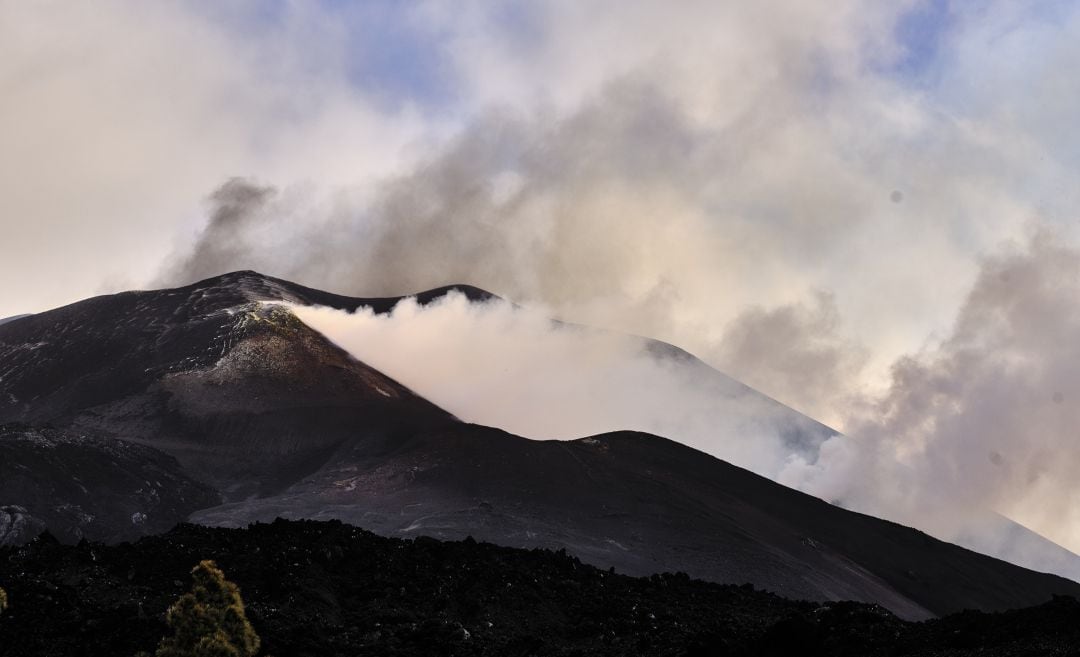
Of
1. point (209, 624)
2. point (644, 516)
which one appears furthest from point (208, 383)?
point (209, 624)

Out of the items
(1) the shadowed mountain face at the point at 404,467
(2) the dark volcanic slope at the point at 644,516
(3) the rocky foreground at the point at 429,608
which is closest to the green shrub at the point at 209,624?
(3) the rocky foreground at the point at 429,608

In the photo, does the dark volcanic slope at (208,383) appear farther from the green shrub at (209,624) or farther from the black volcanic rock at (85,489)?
the green shrub at (209,624)

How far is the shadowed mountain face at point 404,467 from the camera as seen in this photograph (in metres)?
74.6

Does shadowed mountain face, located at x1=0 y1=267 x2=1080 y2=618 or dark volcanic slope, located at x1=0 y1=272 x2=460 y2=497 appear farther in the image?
dark volcanic slope, located at x1=0 y1=272 x2=460 y2=497

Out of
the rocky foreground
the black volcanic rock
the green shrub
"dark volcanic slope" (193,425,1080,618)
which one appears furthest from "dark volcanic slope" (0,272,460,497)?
the green shrub

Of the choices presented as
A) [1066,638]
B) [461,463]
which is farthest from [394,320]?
[1066,638]

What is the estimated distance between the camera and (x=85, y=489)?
74.6 meters

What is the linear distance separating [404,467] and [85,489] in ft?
73.0

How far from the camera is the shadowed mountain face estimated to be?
74562 millimetres

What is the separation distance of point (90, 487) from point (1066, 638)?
2414 inches

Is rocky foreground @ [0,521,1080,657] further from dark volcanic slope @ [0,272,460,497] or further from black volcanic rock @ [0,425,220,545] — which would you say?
dark volcanic slope @ [0,272,460,497]

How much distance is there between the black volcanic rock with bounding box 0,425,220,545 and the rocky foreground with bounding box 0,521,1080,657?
19049 mm

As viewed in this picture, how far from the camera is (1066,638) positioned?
30812mm

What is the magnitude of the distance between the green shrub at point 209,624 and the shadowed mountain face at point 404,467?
128ft
